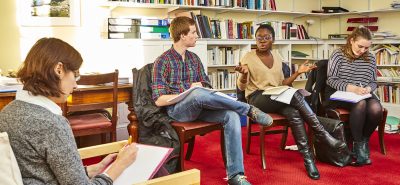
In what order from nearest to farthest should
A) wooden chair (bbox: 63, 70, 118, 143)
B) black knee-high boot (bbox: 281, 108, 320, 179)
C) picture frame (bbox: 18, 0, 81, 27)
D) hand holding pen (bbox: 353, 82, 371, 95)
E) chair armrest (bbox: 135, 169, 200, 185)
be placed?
chair armrest (bbox: 135, 169, 200, 185) → wooden chair (bbox: 63, 70, 118, 143) → black knee-high boot (bbox: 281, 108, 320, 179) → hand holding pen (bbox: 353, 82, 371, 95) → picture frame (bbox: 18, 0, 81, 27)

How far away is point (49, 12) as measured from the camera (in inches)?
145

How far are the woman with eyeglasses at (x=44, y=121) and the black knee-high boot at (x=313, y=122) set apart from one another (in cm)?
199

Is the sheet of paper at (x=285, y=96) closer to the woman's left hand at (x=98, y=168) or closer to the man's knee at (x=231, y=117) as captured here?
the man's knee at (x=231, y=117)

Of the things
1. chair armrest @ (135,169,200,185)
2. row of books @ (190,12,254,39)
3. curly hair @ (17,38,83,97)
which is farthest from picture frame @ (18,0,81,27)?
chair armrest @ (135,169,200,185)

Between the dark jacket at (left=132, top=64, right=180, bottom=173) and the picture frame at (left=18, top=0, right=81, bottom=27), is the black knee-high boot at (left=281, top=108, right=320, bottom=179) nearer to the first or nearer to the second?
the dark jacket at (left=132, top=64, right=180, bottom=173)

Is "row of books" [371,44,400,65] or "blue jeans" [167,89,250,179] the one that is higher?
"row of books" [371,44,400,65]

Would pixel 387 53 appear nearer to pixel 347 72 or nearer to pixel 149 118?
pixel 347 72

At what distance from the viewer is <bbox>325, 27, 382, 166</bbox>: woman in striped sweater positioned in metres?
3.20

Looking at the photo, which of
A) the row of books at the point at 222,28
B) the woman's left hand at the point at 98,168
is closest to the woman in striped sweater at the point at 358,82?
the row of books at the point at 222,28

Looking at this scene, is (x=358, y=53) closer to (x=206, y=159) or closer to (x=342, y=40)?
(x=206, y=159)

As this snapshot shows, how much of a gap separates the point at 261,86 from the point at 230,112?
693 millimetres

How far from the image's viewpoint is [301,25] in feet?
17.8

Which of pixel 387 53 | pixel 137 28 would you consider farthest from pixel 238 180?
pixel 387 53

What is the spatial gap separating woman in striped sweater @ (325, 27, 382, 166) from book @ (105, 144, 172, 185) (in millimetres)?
2078
